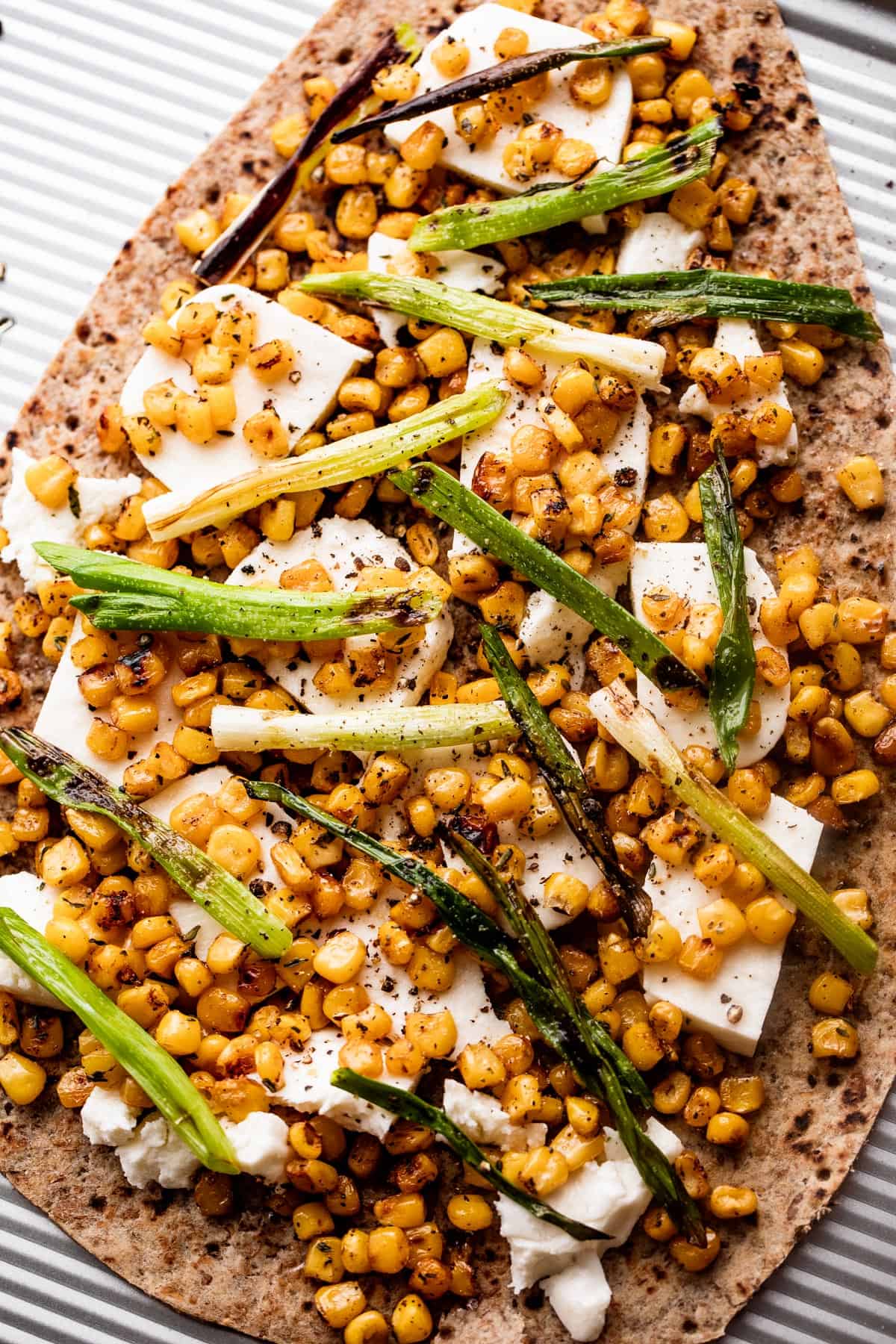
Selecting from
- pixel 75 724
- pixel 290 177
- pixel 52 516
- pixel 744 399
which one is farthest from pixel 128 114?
pixel 744 399

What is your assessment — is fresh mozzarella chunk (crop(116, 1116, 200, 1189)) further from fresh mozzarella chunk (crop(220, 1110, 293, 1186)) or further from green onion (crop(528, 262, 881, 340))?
green onion (crop(528, 262, 881, 340))

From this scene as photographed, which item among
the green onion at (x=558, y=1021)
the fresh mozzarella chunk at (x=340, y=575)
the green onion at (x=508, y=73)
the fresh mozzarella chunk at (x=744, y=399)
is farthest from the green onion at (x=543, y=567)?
the green onion at (x=508, y=73)

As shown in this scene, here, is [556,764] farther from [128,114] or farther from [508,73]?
[128,114]

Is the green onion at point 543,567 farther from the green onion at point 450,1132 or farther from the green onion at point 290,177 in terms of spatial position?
the green onion at point 450,1132

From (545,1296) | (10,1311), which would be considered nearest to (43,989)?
(10,1311)

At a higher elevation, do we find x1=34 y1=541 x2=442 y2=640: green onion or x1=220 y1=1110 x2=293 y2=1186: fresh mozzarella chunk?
x1=34 y1=541 x2=442 y2=640: green onion

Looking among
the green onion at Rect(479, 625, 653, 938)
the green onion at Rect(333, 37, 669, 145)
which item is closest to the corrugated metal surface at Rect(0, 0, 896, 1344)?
the green onion at Rect(333, 37, 669, 145)
